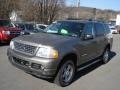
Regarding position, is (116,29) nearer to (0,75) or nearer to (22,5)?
(22,5)

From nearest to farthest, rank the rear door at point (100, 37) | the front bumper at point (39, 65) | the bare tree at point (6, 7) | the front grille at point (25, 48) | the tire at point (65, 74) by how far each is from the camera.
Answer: the front bumper at point (39, 65) < the front grille at point (25, 48) < the tire at point (65, 74) < the rear door at point (100, 37) < the bare tree at point (6, 7)

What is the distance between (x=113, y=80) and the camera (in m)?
7.48

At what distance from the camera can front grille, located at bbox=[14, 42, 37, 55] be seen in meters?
5.97

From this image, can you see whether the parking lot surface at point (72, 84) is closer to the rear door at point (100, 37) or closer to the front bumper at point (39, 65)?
the front bumper at point (39, 65)

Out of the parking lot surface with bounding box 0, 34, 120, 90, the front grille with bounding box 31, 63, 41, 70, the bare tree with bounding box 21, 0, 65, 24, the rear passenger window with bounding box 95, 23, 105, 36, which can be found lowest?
the parking lot surface with bounding box 0, 34, 120, 90

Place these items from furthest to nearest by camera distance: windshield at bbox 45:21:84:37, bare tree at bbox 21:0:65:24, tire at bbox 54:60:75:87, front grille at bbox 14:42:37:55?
bare tree at bbox 21:0:65:24 < windshield at bbox 45:21:84:37 < tire at bbox 54:60:75:87 < front grille at bbox 14:42:37:55

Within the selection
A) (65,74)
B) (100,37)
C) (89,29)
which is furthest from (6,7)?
(65,74)

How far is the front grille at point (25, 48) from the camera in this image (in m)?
5.97

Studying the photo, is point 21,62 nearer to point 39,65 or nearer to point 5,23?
point 39,65

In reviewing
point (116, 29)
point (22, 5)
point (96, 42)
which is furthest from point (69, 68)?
point (116, 29)

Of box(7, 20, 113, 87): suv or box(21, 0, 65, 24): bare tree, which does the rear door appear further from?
box(21, 0, 65, 24): bare tree

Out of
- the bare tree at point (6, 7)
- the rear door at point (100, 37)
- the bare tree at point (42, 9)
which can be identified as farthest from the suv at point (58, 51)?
the bare tree at point (42, 9)

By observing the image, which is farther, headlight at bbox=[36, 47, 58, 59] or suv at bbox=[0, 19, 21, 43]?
suv at bbox=[0, 19, 21, 43]

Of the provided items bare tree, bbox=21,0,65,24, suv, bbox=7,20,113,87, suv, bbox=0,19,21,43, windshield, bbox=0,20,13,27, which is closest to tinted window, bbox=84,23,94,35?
suv, bbox=7,20,113,87
